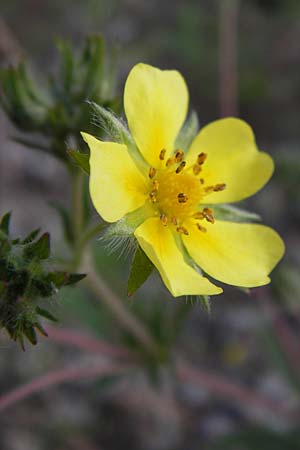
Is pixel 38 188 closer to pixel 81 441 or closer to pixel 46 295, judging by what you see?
pixel 81 441

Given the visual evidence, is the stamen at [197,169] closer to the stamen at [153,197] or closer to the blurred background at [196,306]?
the stamen at [153,197]

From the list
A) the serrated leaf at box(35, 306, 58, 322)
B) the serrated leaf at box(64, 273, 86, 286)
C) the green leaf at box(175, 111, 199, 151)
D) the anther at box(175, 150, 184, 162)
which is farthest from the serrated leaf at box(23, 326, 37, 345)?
the green leaf at box(175, 111, 199, 151)

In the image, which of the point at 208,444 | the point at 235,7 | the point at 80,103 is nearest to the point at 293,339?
the point at 208,444

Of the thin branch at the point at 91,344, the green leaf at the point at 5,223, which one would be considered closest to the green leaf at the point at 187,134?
the green leaf at the point at 5,223

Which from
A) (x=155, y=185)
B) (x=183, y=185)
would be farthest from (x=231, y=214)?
(x=155, y=185)

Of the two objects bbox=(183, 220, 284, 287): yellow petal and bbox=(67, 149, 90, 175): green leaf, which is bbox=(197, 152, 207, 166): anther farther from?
bbox=(67, 149, 90, 175): green leaf
